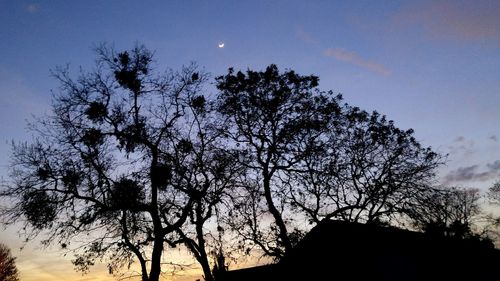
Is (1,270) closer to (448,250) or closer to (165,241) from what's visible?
(165,241)

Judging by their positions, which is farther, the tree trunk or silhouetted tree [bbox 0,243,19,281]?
silhouetted tree [bbox 0,243,19,281]

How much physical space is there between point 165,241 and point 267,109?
9977 millimetres

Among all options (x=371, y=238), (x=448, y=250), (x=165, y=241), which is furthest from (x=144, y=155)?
(x=448, y=250)

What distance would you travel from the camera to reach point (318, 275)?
45.2 feet

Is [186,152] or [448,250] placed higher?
[186,152]

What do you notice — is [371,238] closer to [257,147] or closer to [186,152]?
[257,147]

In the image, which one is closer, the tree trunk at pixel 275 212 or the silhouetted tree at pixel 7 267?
the tree trunk at pixel 275 212

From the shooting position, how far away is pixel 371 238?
41.2 ft

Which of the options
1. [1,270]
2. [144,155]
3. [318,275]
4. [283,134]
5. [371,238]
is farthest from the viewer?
[1,270]

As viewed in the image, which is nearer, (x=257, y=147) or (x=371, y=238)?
(x=371, y=238)

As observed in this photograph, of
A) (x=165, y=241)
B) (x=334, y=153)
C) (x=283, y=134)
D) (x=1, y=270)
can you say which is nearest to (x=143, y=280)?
(x=165, y=241)

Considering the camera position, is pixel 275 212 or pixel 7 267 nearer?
pixel 275 212

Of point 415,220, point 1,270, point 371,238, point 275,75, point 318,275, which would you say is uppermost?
point 275,75

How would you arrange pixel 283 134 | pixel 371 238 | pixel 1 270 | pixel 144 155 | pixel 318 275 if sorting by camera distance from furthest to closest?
pixel 1 270 < pixel 283 134 < pixel 144 155 < pixel 318 275 < pixel 371 238
